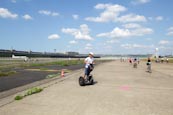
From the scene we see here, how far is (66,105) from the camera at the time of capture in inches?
305

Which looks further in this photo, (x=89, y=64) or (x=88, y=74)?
(x=89, y=64)

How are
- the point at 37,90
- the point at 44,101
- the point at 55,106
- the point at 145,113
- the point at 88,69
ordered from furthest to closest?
1. the point at 88,69
2. the point at 37,90
3. the point at 44,101
4. the point at 55,106
5. the point at 145,113

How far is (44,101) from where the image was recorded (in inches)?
331

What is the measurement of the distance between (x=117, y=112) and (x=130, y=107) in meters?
0.88

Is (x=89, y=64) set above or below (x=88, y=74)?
above

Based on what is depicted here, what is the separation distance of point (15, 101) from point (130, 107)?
403 centimetres

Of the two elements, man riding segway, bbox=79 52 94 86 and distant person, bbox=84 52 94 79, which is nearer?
man riding segway, bbox=79 52 94 86

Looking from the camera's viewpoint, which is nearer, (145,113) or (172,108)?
(145,113)

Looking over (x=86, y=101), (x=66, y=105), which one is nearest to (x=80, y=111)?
(x=66, y=105)

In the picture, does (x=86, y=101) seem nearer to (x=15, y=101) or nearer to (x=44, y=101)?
(x=44, y=101)

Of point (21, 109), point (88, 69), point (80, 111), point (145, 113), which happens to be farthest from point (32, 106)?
point (88, 69)

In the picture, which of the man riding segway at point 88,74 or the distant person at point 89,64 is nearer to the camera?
the man riding segway at point 88,74

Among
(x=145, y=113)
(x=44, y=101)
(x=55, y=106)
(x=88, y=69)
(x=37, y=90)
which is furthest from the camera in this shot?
(x=88, y=69)

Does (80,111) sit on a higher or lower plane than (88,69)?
lower
